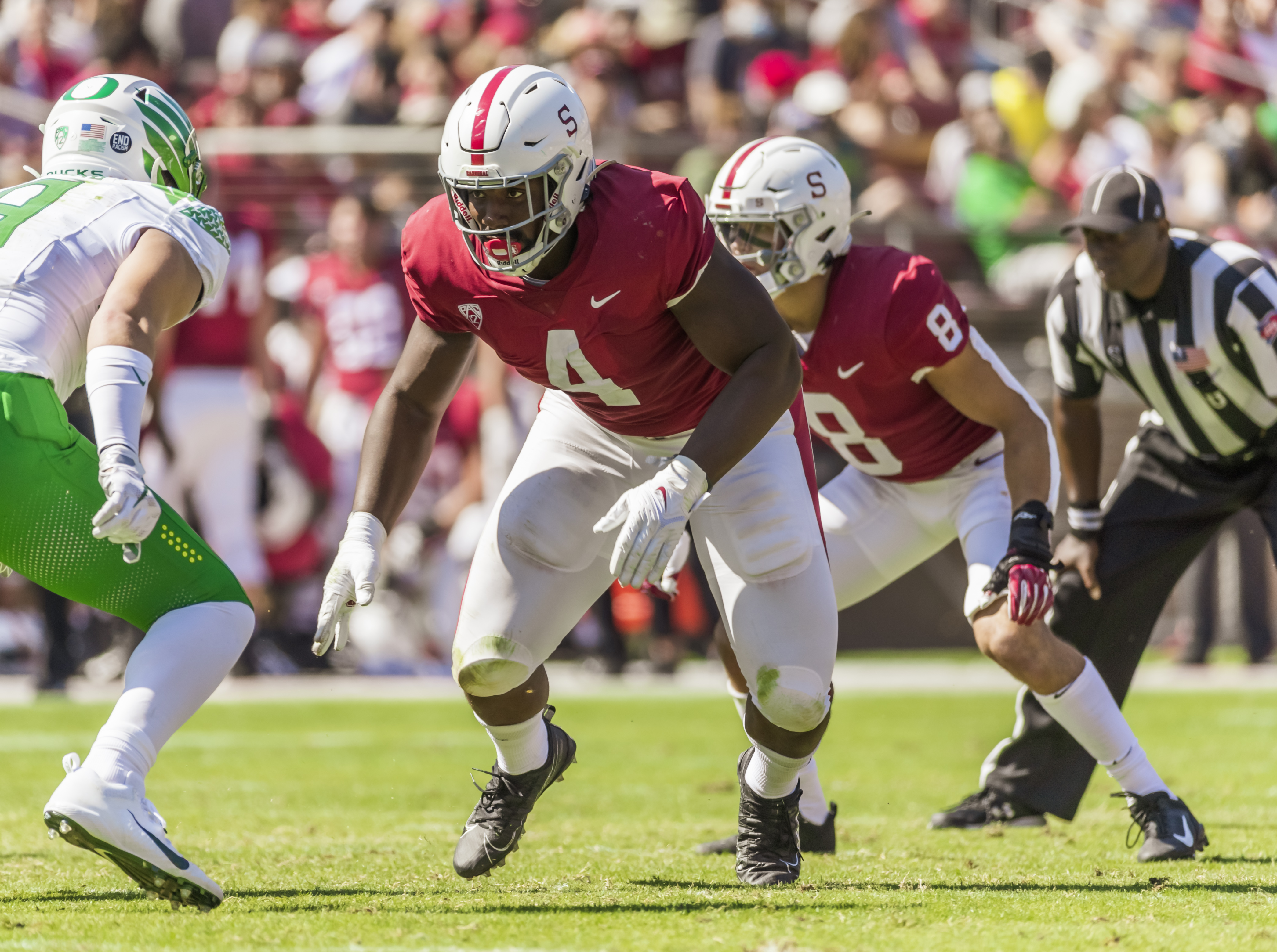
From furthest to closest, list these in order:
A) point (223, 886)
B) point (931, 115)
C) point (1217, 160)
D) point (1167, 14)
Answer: point (1167, 14), point (931, 115), point (1217, 160), point (223, 886)

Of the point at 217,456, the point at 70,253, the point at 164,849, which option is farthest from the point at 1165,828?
the point at 217,456

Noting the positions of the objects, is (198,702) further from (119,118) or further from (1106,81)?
(1106,81)

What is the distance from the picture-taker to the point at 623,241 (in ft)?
12.5

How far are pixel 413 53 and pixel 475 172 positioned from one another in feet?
Result: 28.6

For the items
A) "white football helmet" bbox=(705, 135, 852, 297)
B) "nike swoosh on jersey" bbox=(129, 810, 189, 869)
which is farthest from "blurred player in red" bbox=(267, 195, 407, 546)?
"nike swoosh on jersey" bbox=(129, 810, 189, 869)

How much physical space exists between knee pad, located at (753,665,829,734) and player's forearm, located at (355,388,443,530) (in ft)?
3.24

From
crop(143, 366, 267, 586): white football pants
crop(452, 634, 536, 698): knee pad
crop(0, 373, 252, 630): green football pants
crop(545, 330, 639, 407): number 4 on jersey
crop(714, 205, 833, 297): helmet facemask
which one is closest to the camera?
crop(0, 373, 252, 630): green football pants

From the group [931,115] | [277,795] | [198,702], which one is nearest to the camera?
[198,702]

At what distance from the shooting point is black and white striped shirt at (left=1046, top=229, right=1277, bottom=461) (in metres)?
5.11

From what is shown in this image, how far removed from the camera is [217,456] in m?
9.18

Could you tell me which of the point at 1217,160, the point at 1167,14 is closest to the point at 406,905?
the point at 1217,160

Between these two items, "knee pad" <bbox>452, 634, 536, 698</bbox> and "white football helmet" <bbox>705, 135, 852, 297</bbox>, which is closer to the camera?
"knee pad" <bbox>452, 634, 536, 698</bbox>

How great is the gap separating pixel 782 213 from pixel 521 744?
1.74 meters

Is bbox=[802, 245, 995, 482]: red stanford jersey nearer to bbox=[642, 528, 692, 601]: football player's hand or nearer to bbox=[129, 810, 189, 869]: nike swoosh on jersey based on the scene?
bbox=[642, 528, 692, 601]: football player's hand
